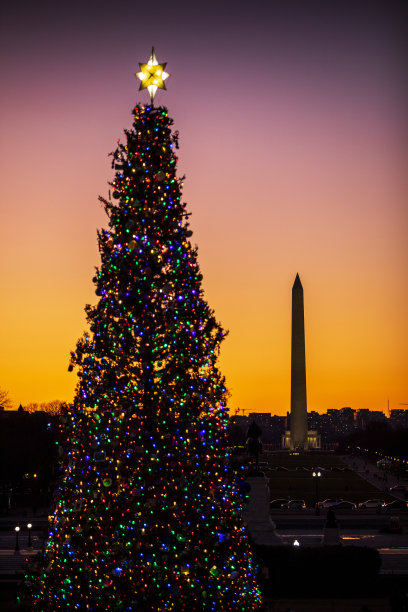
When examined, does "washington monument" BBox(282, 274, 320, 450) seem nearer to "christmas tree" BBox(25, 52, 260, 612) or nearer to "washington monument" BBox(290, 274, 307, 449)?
"washington monument" BBox(290, 274, 307, 449)

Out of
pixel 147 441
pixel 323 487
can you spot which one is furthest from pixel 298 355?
pixel 147 441

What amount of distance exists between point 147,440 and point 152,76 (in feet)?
23.1

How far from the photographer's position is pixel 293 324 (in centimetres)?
10575

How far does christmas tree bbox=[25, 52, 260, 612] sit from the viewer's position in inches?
551

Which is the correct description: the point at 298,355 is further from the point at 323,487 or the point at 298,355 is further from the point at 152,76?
the point at 152,76

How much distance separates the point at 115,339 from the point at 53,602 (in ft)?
14.7

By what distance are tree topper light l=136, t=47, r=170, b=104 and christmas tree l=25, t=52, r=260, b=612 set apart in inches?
54.0

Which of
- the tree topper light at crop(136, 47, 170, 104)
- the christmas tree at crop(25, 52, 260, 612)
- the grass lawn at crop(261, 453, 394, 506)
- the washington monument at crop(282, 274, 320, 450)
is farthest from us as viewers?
the washington monument at crop(282, 274, 320, 450)

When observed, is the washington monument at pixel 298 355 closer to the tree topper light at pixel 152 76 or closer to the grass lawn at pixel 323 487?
the grass lawn at pixel 323 487

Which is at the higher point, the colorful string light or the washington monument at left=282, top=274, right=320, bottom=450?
the washington monument at left=282, top=274, right=320, bottom=450

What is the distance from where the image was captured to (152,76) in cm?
1658

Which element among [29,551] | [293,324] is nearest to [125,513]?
[29,551]

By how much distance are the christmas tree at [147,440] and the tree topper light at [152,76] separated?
1371 mm

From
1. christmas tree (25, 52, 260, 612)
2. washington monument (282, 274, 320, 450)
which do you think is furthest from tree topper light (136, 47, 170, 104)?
washington monument (282, 274, 320, 450)
